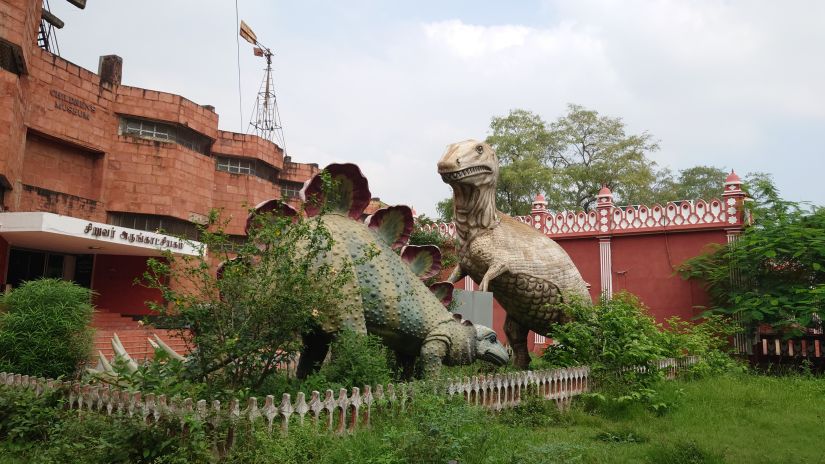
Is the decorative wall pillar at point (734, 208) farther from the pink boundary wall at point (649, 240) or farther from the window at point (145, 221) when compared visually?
the window at point (145, 221)

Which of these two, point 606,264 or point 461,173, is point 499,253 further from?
point 606,264

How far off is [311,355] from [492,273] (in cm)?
250

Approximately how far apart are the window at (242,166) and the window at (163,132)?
1378 millimetres

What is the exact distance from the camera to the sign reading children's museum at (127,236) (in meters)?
13.4

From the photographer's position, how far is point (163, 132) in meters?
19.0

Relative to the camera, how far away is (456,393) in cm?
529

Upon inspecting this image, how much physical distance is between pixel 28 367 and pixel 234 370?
3943mm

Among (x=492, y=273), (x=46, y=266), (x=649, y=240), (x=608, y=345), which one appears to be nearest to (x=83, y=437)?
(x=492, y=273)

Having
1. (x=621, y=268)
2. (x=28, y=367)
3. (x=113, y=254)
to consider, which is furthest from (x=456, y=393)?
(x=113, y=254)

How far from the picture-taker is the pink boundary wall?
40.8 feet

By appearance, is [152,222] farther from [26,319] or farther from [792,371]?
[792,371]

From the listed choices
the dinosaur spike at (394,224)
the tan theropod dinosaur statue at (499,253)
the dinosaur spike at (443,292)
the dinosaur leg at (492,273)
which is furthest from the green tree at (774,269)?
the dinosaur spike at (394,224)

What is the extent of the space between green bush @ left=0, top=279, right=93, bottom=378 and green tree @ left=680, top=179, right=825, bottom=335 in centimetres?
1016

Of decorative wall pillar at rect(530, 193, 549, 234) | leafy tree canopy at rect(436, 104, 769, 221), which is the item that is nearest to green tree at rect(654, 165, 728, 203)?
leafy tree canopy at rect(436, 104, 769, 221)
